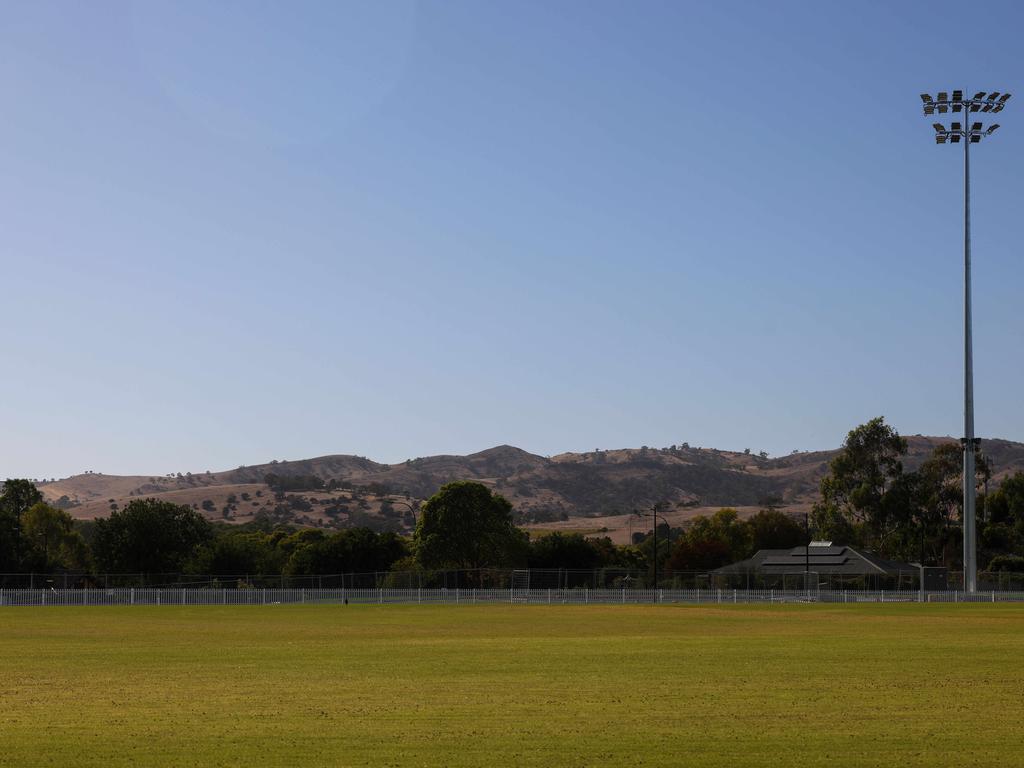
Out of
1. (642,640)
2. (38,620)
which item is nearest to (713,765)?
(642,640)

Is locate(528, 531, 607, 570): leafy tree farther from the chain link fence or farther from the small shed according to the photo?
the chain link fence

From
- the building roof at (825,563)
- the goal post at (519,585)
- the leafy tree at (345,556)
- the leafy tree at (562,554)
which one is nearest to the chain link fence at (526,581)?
the goal post at (519,585)

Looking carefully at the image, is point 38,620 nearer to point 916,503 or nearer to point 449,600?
point 449,600

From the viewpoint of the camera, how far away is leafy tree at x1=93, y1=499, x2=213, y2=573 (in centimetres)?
12088

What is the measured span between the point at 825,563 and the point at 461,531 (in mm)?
33676

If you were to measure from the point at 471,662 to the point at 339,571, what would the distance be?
100 m

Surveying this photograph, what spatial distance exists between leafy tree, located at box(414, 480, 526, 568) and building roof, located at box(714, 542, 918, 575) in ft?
70.7

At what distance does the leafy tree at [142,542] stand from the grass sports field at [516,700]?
82908 millimetres

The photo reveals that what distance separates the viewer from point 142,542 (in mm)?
121688

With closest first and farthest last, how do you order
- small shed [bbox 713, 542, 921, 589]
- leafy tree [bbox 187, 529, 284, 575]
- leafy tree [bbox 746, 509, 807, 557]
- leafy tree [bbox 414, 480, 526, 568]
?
small shed [bbox 713, 542, 921, 589] < leafy tree [bbox 187, 529, 284, 575] < leafy tree [bbox 414, 480, 526, 568] < leafy tree [bbox 746, 509, 807, 557]

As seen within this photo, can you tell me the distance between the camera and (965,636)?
39562mm

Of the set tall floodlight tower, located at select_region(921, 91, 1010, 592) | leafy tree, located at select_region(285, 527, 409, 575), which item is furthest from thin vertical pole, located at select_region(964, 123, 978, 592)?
leafy tree, located at select_region(285, 527, 409, 575)

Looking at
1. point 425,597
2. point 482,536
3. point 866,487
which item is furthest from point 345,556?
point 866,487

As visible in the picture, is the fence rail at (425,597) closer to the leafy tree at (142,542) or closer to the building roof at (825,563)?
the building roof at (825,563)
